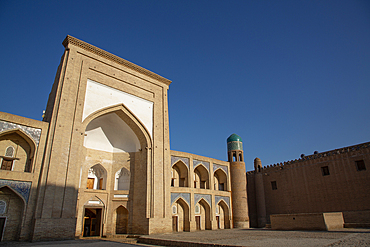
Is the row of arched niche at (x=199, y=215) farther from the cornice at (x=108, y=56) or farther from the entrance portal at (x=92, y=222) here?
the cornice at (x=108, y=56)

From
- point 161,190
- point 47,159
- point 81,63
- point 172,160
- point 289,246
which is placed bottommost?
point 289,246

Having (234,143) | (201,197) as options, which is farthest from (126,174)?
(234,143)

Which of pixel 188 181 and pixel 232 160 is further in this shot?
pixel 232 160

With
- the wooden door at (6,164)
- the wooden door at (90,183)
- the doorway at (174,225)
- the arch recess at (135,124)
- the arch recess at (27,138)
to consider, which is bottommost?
the doorway at (174,225)

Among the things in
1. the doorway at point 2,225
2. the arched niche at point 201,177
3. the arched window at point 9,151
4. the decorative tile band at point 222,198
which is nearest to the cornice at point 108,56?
the arched window at point 9,151

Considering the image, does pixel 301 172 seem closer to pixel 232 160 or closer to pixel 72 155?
pixel 232 160

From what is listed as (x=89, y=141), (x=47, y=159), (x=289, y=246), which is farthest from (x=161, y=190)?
(x=289, y=246)

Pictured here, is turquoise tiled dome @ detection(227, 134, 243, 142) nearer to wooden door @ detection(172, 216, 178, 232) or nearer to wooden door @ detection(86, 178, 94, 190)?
wooden door @ detection(172, 216, 178, 232)

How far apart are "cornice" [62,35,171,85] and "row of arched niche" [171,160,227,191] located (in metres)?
5.62

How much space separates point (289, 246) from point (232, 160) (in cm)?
1468

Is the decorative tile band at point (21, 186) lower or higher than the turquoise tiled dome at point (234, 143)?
lower

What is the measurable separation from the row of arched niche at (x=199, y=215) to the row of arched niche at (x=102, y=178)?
11.3 feet

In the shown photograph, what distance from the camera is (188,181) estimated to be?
671 inches

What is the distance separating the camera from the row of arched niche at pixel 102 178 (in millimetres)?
14523
